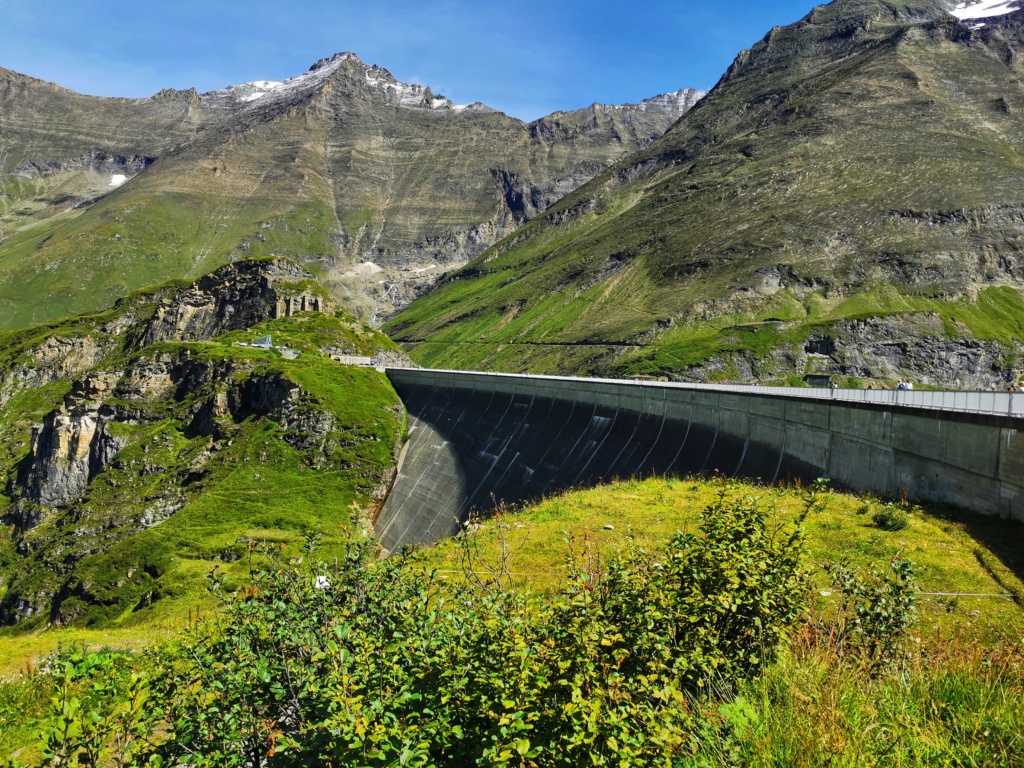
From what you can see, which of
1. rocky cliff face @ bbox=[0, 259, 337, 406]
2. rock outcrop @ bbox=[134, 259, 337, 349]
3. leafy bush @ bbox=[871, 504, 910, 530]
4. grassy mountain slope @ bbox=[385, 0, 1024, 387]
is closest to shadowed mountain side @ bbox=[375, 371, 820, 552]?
leafy bush @ bbox=[871, 504, 910, 530]

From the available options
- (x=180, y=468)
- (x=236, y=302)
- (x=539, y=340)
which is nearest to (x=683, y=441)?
(x=180, y=468)

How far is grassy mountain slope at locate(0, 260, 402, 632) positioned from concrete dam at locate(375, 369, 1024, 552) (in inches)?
312

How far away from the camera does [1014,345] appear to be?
120250 mm

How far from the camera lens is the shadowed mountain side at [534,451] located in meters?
33.2

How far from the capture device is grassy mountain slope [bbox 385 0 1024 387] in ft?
410

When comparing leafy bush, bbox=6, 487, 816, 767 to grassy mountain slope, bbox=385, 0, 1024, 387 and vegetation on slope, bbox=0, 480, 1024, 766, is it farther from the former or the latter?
grassy mountain slope, bbox=385, 0, 1024, 387

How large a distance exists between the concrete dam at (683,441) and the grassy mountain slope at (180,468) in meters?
A: 7.94

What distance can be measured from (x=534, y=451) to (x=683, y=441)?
522 inches

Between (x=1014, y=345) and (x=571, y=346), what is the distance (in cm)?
8907

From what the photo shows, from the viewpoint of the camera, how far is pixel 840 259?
144000 millimetres

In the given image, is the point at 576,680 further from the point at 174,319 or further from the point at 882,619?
the point at 174,319

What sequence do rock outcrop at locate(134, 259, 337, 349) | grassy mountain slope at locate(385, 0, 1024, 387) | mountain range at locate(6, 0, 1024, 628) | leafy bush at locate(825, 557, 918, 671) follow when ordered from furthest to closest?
grassy mountain slope at locate(385, 0, 1024, 387), rock outcrop at locate(134, 259, 337, 349), mountain range at locate(6, 0, 1024, 628), leafy bush at locate(825, 557, 918, 671)

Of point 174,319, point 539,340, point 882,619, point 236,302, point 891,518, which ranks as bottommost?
point 891,518

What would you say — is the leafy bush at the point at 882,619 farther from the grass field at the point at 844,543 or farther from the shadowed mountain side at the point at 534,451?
the shadowed mountain side at the point at 534,451
